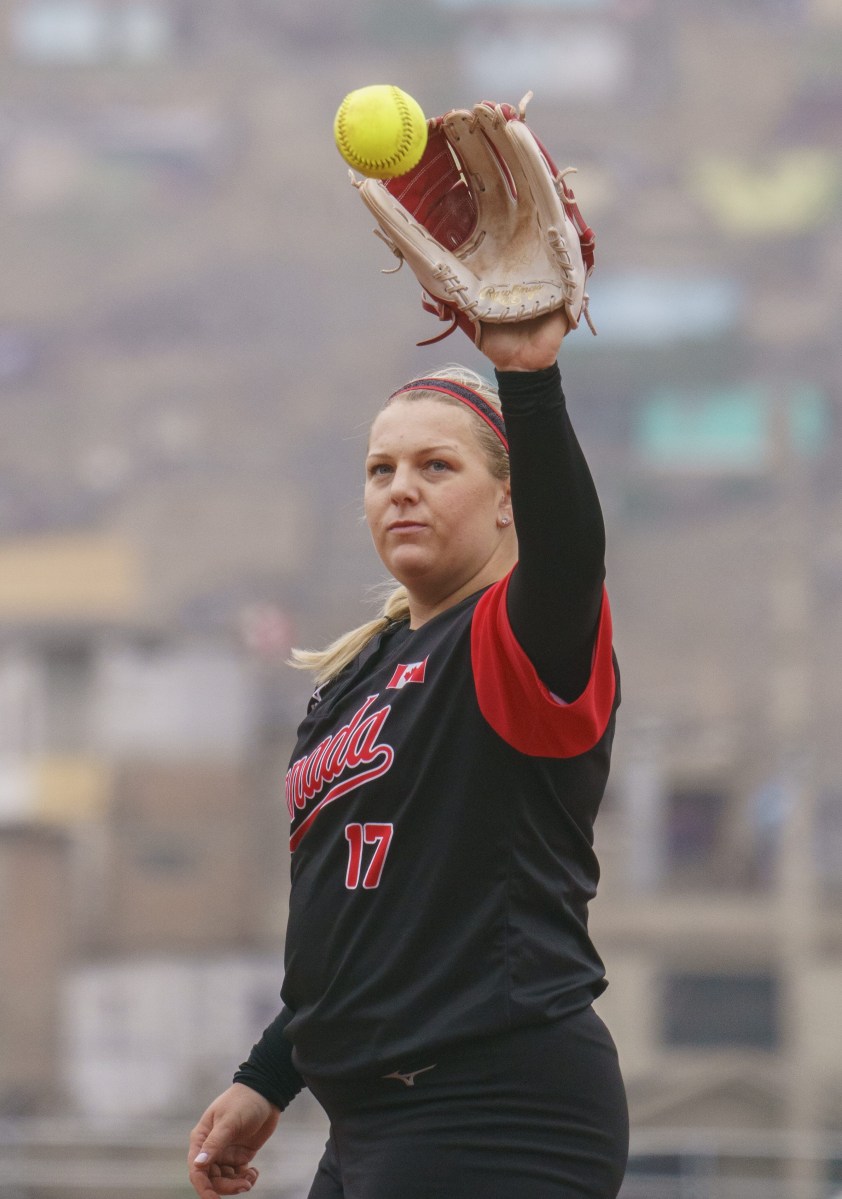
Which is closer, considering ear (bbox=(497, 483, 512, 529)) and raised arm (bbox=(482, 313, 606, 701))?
raised arm (bbox=(482, 313, 606, 701))

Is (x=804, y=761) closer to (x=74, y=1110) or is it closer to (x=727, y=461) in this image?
(x=727, y=461)

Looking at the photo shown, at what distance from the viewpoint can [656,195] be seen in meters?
42.4

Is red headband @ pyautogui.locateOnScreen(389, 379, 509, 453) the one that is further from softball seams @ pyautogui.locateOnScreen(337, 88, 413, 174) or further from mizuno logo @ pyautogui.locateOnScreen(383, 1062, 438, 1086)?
mizuno logo @ pyautogui.locateOnScreen(383, 1062, 438, 1086)

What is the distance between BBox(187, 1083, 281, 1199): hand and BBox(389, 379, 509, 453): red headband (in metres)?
0.85

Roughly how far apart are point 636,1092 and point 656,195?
2447 cm

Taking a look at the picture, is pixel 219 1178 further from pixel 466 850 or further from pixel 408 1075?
pixel 466 850

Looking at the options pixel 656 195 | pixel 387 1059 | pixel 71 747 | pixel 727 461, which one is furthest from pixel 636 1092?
pixel 387 1059

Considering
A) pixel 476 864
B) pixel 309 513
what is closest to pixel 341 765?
pixel 476 864

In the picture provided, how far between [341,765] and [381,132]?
66 centimetres

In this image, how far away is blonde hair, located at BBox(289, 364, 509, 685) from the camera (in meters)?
1.78

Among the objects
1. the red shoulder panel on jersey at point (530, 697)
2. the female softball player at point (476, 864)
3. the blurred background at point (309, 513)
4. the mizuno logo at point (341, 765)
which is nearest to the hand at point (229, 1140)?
the female softball player at point (476, 864)

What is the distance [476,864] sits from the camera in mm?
1581

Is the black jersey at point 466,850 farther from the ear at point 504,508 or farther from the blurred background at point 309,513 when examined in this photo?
the blurred background at point 309,513

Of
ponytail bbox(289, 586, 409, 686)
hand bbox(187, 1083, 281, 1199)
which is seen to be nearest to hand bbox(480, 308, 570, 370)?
ponytail bbox(289, 586, 409, 686)
